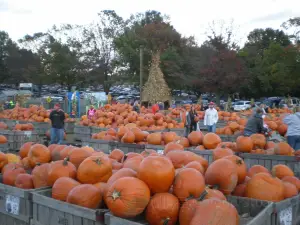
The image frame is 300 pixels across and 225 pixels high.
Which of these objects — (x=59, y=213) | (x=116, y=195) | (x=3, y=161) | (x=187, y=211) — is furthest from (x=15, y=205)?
(x=187, y=211)

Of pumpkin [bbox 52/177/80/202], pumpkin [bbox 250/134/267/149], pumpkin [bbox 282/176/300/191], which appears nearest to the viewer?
pumpkin [bbox 52/177/80/202]

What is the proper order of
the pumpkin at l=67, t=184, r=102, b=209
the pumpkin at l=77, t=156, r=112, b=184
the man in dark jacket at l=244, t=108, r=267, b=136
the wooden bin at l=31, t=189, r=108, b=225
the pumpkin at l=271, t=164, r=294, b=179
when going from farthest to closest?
the man in dark jacket at l=244, t=108, r=267, b=136 < the pumpkin at l=271, t=164, r=294, b=179 < the pumpkin at l=77, t=156, r=112, b=184 < the pumpkin at l=67, t=184, r=102, b=209 < the wooden bin at l=31, t=189, r=108, b=225

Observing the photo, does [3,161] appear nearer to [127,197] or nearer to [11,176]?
[11,176]

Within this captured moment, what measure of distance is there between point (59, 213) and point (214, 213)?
154cm

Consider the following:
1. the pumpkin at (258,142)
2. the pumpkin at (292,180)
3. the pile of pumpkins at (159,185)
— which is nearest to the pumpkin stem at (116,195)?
the pile of pumpkins at (159,185)

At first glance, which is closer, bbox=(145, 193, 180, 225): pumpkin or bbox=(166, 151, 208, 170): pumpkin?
bbox=(145, 193, 180, 225): pumpkin

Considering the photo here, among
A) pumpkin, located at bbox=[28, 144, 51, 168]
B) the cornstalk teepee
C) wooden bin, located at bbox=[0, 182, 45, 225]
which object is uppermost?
the cornstalk teepee

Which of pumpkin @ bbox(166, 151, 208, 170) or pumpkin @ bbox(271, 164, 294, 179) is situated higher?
pumpkin @ bbox(166, 151, 208, 170)

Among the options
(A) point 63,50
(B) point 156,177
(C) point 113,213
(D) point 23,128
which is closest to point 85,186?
(C) point 113,213

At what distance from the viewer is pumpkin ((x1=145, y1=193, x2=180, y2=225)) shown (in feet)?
10.2

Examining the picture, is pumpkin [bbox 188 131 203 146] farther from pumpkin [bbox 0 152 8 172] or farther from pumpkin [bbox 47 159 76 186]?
pumpkin [bbox 47 159 76 186]

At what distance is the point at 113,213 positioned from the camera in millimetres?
3184

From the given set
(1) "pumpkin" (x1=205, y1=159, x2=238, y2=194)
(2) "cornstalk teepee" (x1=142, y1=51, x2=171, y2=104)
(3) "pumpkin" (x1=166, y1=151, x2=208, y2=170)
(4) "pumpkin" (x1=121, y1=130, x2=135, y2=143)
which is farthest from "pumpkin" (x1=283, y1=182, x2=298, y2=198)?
(2) "cornstalk teepee" (x1=142, y1=51, x2=171, y2=104)

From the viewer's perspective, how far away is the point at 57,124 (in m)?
13.0
